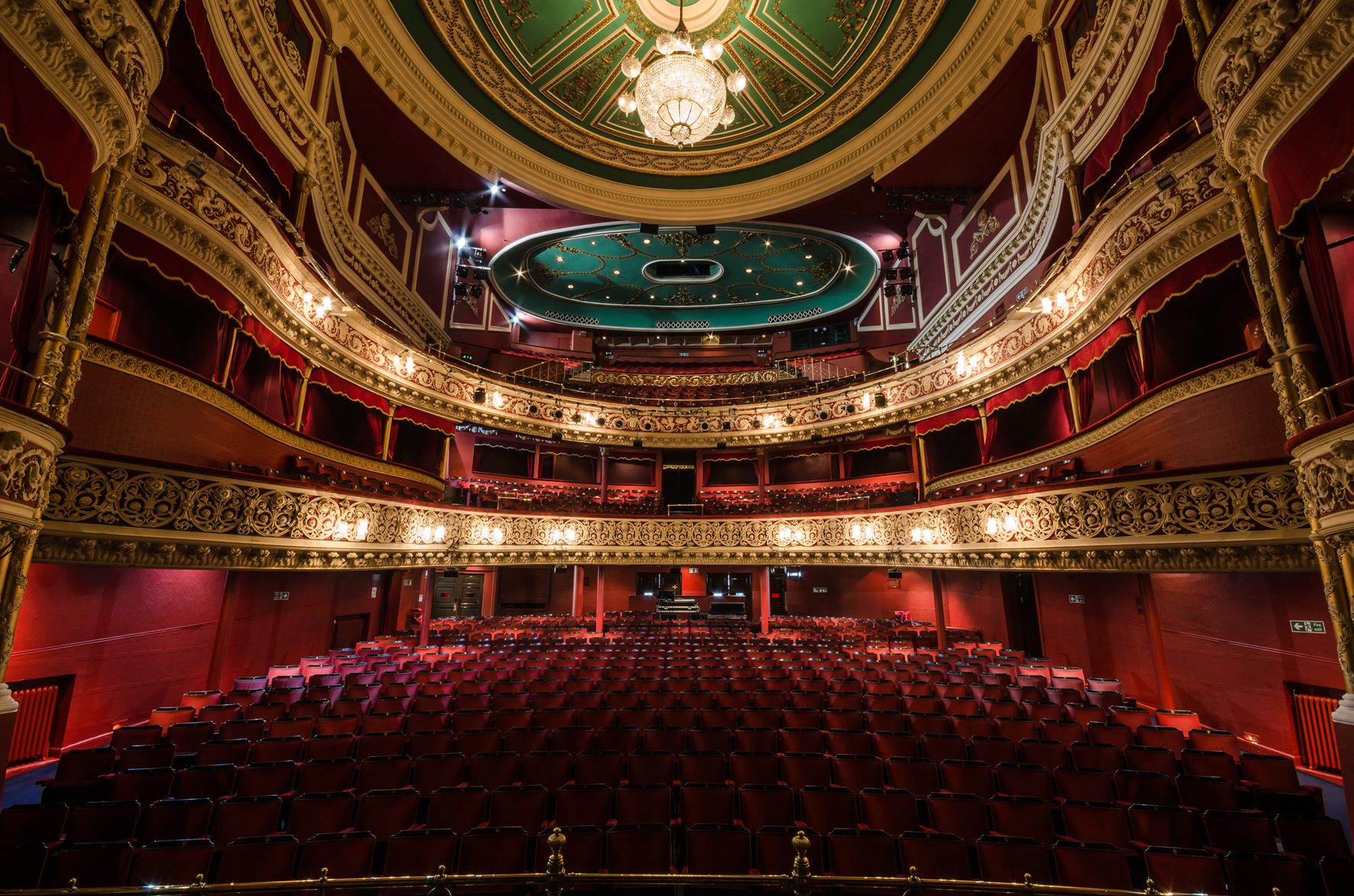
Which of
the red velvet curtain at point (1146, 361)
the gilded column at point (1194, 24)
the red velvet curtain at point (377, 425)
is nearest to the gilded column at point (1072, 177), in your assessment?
the red velvet curtain at point (1146, 361)

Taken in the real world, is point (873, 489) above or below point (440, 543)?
above

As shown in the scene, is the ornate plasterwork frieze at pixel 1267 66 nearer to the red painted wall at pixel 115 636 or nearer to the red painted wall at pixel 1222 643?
the red painted wall at pixel 1222 643

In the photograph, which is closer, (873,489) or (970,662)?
(970,662)

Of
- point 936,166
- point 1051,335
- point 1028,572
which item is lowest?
point 1028,572

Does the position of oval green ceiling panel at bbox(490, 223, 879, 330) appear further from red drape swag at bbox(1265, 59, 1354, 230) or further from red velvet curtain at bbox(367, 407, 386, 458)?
red drape swag at bbox(1265, 59, 1354, 230)

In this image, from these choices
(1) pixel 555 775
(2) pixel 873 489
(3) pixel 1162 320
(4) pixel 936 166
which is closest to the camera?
(1) pixel 555 775

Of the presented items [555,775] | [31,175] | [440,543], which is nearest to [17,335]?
[31,175]

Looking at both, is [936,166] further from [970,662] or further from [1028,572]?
[970,662]

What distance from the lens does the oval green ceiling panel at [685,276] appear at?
18.9 meters

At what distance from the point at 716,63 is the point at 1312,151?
1385 cm

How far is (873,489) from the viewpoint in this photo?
16750 millimetres

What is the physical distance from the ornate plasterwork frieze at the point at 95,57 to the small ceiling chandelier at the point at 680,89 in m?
7.53

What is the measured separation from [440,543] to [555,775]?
788 centimetres

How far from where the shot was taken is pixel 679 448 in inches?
704
